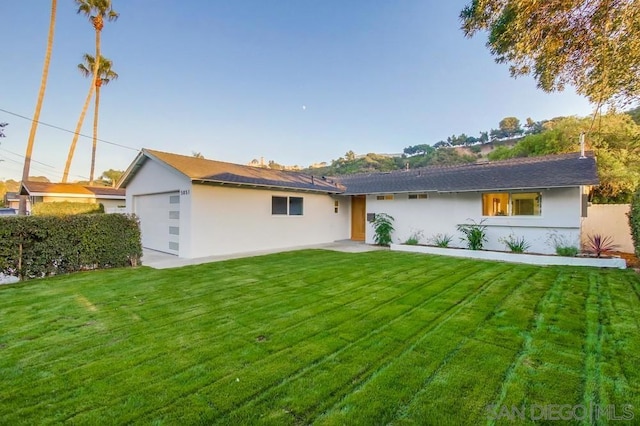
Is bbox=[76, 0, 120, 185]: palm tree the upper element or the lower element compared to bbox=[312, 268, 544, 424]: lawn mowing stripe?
upper

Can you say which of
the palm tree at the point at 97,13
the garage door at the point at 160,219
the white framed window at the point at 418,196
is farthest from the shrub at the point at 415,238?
the palm tree at the point at 97,13

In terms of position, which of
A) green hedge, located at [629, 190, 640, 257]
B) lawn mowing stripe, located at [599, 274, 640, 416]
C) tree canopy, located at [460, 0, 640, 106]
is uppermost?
tree canopy, located at [460, 0, 640, 106]

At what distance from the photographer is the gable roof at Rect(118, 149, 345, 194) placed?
10070 mm

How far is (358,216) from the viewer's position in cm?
1563

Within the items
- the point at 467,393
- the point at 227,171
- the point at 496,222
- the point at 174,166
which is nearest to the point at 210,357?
the point at 467,393

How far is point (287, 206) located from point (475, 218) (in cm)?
739

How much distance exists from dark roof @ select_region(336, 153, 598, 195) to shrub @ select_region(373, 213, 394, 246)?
1196mm

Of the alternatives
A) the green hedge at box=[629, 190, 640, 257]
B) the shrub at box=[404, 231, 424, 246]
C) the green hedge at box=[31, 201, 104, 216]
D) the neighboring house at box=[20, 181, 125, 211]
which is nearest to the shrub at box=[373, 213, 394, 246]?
the shrub at box=[404, 231, 424, 246]

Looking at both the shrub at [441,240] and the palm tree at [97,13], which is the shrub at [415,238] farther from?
the palm tree at [97,13]

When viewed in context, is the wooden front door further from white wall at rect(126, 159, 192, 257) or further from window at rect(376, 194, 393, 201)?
white wall at rect(126, 159, 192, 257)

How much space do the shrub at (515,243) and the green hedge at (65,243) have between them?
38.7 feet

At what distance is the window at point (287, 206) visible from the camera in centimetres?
1230

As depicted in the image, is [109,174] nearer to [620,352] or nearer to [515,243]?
[515,243]

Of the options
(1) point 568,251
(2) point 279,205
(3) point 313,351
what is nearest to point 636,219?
(1) point 568,251
